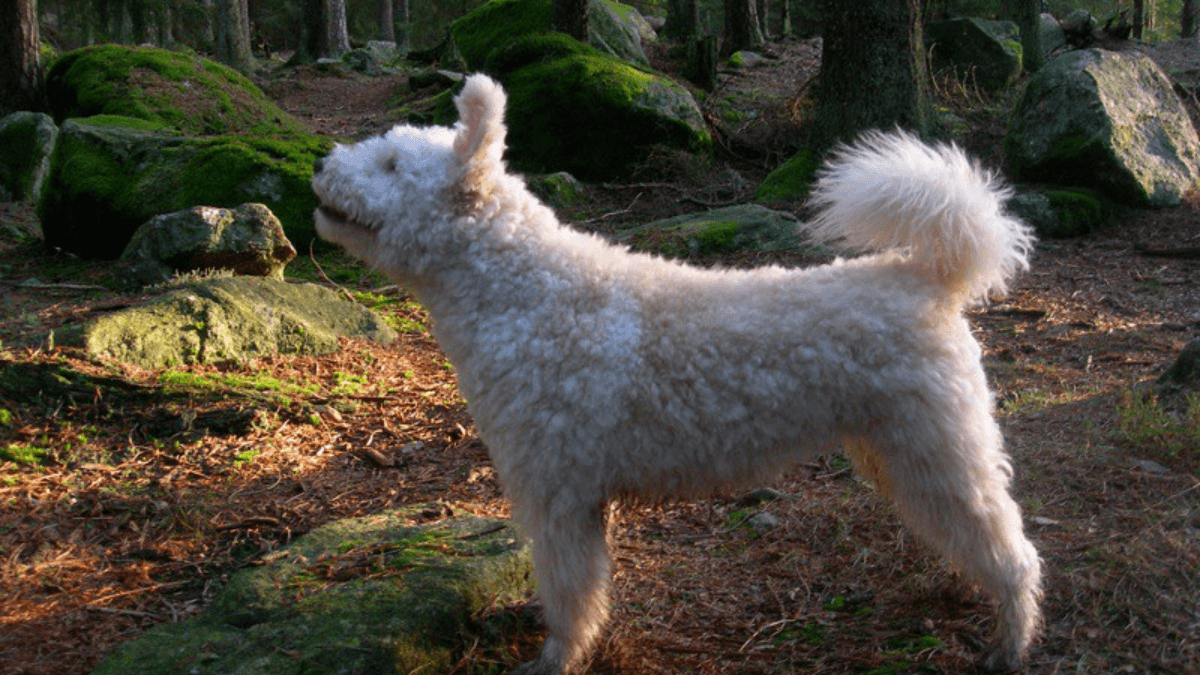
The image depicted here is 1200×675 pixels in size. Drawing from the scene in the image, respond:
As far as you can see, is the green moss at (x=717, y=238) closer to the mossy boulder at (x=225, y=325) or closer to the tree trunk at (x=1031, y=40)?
the mossy boulder at (x=225, y=325)

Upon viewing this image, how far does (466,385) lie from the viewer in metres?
3.39

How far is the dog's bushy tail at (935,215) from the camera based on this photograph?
3.30 meters

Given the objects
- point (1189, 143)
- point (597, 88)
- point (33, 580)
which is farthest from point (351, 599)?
point (1189, 143)

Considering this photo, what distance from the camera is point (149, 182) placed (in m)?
8.37

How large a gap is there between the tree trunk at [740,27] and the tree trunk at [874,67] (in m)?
10.6

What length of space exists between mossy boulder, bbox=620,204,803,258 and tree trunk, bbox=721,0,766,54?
40.1 feet

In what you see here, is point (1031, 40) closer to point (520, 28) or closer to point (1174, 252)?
point (1174, 252)

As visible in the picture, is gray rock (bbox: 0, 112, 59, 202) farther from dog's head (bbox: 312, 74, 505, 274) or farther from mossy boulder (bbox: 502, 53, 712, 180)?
dog's head (bbox: 312, 74, 505, 274)

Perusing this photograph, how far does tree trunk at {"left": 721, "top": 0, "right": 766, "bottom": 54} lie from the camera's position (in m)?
19.7

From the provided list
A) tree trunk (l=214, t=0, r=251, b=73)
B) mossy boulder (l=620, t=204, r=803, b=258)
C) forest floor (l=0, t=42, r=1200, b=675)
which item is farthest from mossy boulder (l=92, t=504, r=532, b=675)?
tree trunk (l=214, t=0, r=251, b=73)

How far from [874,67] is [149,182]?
720 cm

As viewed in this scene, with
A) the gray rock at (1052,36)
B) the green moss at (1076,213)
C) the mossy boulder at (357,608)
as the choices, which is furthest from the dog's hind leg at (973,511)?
the gray rock at (1052,36)

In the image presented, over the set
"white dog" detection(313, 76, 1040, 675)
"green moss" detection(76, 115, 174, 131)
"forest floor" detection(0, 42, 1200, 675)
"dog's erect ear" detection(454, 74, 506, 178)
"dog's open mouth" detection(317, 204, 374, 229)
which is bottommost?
"forest floor" detection(0, 42, 1200, 675)

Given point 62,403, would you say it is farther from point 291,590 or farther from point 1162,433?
point 1162,433
